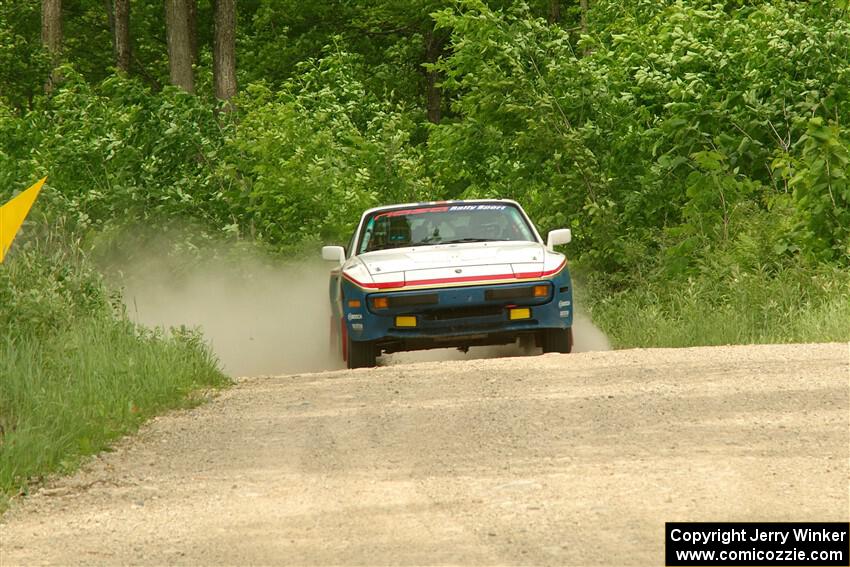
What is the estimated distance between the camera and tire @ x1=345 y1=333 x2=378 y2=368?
41.8 ft

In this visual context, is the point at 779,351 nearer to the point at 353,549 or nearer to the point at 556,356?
the point at 556,356

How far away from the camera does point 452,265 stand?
40.8ft

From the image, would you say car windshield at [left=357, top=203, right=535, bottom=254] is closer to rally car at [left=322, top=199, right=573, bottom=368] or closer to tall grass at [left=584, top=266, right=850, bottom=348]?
rally car at [left=322, top=199, right=573, bottom=368]

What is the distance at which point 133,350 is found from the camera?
1137cm

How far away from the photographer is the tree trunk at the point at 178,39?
30297 millimetres

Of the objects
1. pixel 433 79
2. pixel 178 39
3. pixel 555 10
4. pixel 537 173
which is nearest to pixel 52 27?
pixel 178 39

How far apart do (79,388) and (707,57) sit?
35.8 feet

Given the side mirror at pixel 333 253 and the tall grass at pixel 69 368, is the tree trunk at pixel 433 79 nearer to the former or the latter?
the side mirror at pixel 333 253

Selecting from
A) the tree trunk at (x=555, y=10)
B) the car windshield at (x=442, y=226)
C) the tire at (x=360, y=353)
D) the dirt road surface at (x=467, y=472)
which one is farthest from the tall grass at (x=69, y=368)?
the tree trunk at (x=555, y=10)

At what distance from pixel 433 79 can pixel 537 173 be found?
21.5 metres

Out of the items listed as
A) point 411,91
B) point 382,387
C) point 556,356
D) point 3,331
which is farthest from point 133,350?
point 411,91

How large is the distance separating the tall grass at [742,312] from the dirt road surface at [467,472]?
2569 mm

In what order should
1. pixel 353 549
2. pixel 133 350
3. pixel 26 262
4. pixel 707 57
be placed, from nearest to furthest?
pixel 353 549 → pixel 133 350 → pixel 26 262 → pixel 707 57

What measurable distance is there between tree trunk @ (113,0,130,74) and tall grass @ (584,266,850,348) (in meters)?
24.6
